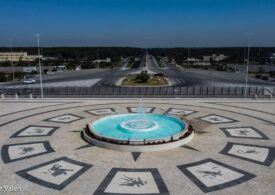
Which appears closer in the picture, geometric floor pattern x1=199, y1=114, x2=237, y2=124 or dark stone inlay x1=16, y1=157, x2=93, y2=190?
dark stone inlay x1=16, y1=157, x2=93, y2=190

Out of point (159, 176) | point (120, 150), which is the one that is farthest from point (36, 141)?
point (159, 176)

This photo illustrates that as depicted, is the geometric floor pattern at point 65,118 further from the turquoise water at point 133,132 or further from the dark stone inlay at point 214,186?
the dark stone inlay at point 214,186

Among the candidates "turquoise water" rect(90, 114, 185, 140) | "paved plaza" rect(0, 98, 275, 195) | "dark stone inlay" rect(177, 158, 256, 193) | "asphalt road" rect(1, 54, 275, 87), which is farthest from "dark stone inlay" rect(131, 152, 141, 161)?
"asphalt road" rect(1, 54, 275, 87)

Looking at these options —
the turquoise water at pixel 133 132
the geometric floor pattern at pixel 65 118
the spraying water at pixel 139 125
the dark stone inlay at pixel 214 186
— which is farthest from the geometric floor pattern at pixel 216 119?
the geometric floor pattern at pixel 65 118

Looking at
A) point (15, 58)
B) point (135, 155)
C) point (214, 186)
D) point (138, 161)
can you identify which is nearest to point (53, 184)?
point (138, 161)

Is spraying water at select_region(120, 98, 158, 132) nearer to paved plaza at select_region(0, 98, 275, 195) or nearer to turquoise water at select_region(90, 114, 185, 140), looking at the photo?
turquoise water at select_region(90, 114, 185, 140)

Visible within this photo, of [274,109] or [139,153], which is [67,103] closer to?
[139,153]
